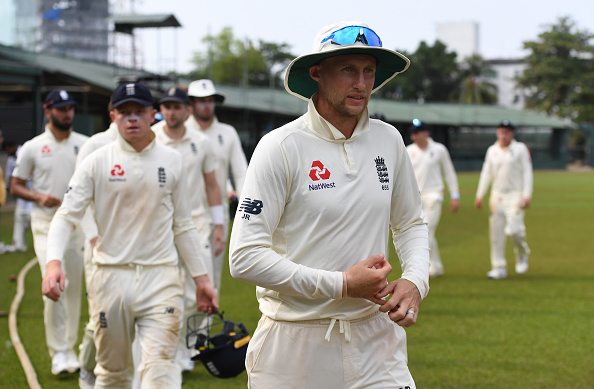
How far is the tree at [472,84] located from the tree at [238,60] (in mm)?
24790

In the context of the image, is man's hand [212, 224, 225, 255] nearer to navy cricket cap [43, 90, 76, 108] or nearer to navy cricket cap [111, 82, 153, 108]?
navy cricket cap [43, 90, 76, 108]

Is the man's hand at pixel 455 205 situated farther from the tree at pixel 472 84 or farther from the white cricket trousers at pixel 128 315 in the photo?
the tree at pixel 472 84

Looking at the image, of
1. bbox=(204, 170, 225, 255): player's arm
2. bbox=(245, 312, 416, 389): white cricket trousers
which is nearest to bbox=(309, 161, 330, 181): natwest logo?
bbox=(245, 312, 416, 389): white cricket trousers

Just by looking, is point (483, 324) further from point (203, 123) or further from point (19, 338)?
point (19, 338)

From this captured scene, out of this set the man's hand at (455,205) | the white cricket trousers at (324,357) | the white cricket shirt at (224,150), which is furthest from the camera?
the man's hand at (455,205)

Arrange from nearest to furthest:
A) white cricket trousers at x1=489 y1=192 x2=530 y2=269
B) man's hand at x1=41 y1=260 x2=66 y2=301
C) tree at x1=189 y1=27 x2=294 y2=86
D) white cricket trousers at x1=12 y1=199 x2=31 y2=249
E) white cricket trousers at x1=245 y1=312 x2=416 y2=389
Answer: white cricket trousers at x1=245 y1=312 x2=416 y2=389
man's hand at x1=41 y1=260 x2=66 y2=301
white cricket trousers at x1=489 y1=192 x2=530 y2=269
white cricket trousers at x1=12 y1=199 x2=31 y2=249
tree at x1=189 y1=27 x2=294 y2=86

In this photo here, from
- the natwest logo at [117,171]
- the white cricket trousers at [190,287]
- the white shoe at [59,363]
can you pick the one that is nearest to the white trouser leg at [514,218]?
the white cricket trousers at [190,287]

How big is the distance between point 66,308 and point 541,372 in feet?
15.7

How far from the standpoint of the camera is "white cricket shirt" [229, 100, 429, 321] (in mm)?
3451

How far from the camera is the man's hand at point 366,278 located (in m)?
3.38

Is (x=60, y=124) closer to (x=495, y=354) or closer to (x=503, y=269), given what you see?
(x=495, y=354)

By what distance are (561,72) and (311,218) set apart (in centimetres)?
9856

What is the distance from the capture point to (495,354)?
8.31m

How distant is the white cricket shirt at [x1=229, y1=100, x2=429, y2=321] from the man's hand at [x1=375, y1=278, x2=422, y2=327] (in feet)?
0.35
